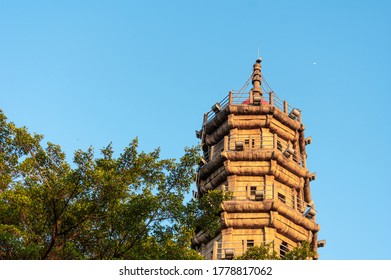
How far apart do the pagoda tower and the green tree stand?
16.7 m

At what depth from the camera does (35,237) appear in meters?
28.5

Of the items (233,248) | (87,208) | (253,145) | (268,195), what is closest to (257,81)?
(253,145)

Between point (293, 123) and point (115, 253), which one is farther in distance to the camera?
point (293, 123)

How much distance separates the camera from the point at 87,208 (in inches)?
1156

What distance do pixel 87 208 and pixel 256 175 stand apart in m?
24.9

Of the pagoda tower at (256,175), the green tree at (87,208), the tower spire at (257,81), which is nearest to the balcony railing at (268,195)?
the pagoda tower at (256,175)

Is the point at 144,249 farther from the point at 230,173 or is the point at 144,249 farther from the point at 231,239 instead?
the point at 230,173

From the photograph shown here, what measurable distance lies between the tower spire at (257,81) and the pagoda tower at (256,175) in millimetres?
78

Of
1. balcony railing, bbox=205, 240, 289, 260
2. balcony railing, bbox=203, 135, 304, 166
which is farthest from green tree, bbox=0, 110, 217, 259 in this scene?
balcony railing, bbox=203, 135, 304, 166

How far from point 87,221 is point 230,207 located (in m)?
20.8

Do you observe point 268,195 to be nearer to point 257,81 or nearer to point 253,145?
point 253,145

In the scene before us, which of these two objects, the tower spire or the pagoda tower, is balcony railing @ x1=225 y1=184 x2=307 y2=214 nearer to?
the pagoda tower
